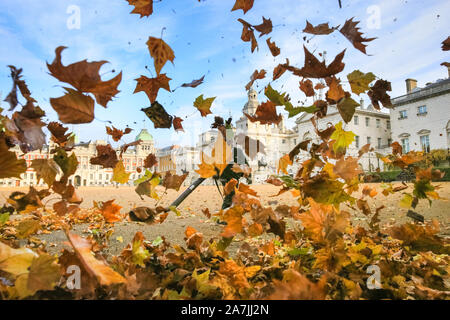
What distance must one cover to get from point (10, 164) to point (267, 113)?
4.02ft

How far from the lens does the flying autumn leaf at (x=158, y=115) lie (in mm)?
1716

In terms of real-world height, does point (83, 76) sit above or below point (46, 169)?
above

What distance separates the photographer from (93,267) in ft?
3.13

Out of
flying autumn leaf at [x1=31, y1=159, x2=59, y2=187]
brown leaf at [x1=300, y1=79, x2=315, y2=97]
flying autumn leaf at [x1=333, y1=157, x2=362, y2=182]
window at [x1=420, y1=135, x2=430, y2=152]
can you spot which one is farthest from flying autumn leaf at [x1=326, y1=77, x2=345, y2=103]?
window at [x1=420, y1=135, x2=430, y2=152]

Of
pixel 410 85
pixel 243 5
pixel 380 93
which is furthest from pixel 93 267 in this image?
pixel 410 85

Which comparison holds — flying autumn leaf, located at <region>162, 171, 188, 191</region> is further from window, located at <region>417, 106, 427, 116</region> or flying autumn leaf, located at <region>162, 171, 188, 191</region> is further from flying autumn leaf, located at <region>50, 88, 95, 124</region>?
window, located at <region>417, 106, 427, 116</region>

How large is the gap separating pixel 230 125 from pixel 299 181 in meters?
1.79

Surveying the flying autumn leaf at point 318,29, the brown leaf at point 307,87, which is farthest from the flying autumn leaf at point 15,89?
the brown leaf at point 307,87

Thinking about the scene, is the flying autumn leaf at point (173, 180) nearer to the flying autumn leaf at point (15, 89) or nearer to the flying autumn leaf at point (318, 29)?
the flying autumn leaf at point (15, 89)

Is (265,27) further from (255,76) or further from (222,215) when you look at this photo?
(222,215)

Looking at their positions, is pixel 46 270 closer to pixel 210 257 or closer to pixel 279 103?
pixel 210 257

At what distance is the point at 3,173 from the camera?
1.14 m

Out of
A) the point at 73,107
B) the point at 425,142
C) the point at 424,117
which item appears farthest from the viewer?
the point at 425,142

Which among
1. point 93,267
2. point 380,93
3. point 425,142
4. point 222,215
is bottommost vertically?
point 93,267
